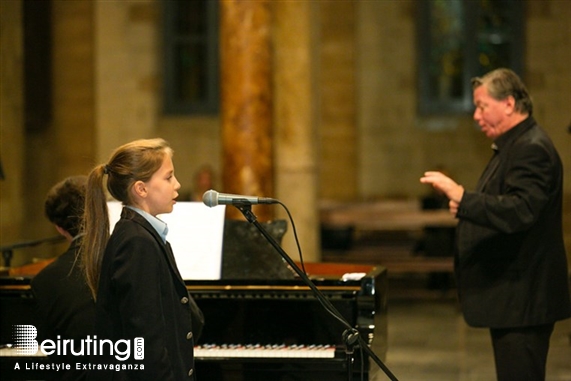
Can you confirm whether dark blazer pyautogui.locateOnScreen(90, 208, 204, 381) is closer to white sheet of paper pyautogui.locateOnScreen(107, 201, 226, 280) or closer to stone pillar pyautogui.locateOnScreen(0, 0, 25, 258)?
white sheet of paper pyautogui.locateOnScreen(107, 201, 226, 280)

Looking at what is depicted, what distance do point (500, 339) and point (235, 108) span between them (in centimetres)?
352

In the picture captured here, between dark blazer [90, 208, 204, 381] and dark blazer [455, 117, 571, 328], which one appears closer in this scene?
dark blazer [90, 208, 204, 381]

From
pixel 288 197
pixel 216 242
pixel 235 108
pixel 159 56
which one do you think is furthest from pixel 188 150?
pixel 216 242

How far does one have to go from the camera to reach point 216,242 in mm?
4199

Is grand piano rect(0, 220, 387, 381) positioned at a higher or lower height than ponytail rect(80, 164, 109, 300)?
lower

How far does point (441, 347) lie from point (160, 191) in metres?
4.92

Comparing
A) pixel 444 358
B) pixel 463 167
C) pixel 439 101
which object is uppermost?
pixel 439 101

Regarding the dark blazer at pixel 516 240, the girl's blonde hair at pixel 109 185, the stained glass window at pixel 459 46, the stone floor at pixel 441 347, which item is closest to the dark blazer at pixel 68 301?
the girl's blonde hair at pixel 109 185

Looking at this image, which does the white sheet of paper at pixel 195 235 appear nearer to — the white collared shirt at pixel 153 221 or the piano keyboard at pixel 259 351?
the piano keyboard at pixel 259 351

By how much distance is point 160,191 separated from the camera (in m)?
2.98

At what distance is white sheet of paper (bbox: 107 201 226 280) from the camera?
13.7 ft

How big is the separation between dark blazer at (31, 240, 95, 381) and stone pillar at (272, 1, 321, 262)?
15.5 feet

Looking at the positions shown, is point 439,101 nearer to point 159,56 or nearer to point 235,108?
point 159,56

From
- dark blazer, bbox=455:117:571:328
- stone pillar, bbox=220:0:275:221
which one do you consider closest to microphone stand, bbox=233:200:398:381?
dark blazer, bbox=455:117:571:328
